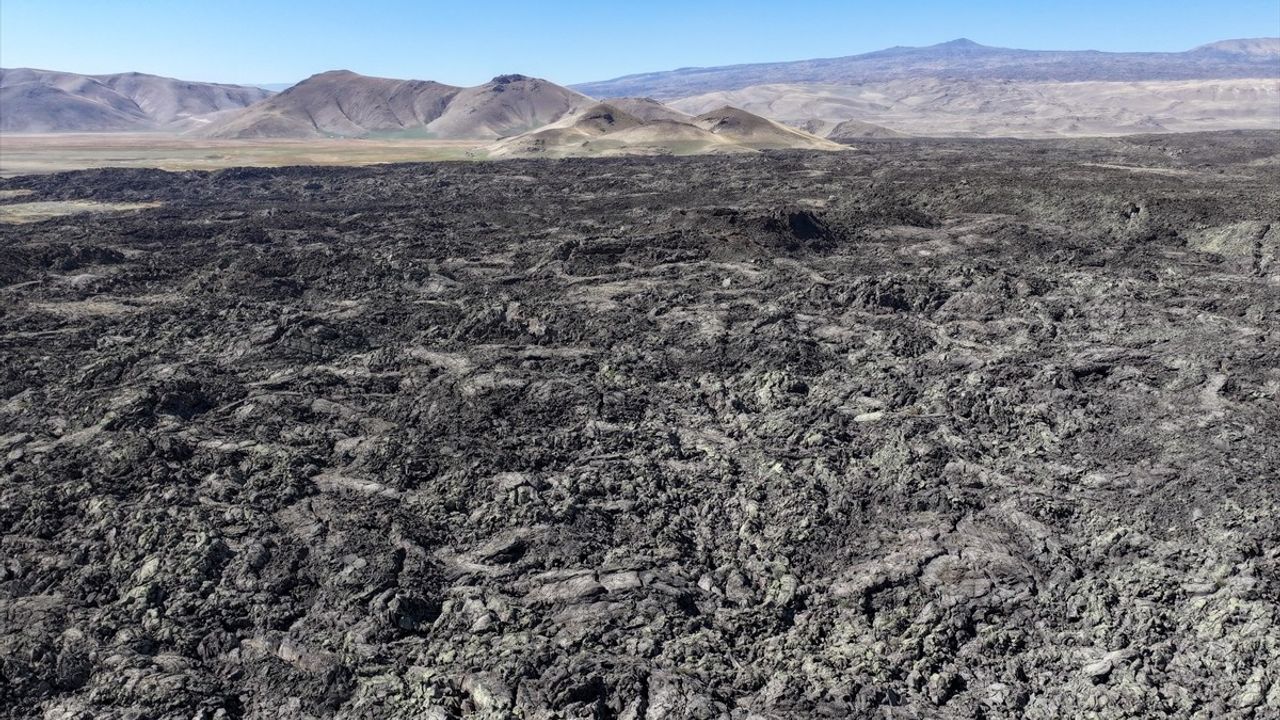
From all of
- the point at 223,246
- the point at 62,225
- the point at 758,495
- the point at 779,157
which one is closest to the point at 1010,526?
the point at 758,495

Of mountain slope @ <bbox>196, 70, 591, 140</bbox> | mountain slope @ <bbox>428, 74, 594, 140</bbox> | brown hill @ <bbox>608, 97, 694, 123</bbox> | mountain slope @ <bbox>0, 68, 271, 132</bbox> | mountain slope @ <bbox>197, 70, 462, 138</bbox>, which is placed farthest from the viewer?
mountain slope @ <bbox>0, 68, 271, 132</bbox>

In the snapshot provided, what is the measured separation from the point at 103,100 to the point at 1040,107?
171757 mm

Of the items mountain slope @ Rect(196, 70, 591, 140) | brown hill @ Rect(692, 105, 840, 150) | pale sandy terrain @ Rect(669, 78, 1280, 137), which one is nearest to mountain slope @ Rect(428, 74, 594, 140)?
mountain slope @ Rect(196, 70, 591, 140)

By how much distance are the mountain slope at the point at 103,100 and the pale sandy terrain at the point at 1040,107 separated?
105m

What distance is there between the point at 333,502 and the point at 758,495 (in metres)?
5.88

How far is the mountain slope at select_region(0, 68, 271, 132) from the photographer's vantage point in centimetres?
13175

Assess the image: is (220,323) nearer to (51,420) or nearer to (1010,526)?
(51,420)

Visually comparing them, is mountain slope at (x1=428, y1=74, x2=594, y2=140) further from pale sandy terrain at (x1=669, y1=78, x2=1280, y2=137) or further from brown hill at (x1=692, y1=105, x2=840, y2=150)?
brown hill at (x1=692, y1=105, x2=840, y2=150)

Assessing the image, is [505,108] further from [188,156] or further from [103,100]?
[103,100]

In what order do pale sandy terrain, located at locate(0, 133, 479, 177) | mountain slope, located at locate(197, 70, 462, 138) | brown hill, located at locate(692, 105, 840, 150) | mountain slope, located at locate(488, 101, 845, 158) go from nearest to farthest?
pale sandy terrain, located at locate(0, 133, 479, 177) < mountain slope, located at locate(488, 101, 845, 158) < brown hill, located at locate(692, 105, 840, 150) < mountain slope, located at locate(197, 70, 462, 138)

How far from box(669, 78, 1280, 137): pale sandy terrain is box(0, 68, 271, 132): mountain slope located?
105169 mm

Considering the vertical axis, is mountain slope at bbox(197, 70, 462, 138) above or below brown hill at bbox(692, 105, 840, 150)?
above

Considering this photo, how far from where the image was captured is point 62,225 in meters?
30.4

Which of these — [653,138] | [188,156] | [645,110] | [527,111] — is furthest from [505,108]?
[653,138]
